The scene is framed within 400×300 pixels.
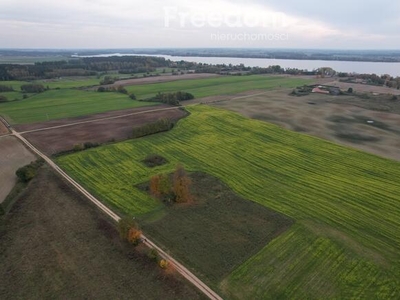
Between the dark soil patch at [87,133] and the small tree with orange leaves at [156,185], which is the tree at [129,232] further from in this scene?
the dark soil patch at [87,133]

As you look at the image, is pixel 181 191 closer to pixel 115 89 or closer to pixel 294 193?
pixel 294 193

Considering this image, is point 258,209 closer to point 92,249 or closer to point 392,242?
point 392,242

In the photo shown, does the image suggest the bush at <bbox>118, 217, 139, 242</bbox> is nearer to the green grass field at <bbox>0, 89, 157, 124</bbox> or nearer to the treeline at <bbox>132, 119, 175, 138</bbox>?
the treeline at <bbox>132, 119, 175, 138</bbox>

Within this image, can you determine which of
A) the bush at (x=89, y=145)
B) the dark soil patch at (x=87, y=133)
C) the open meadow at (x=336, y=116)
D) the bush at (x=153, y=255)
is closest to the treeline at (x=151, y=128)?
the dark soil patch at (x=87, y=133)

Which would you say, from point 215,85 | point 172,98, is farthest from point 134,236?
point 215,85

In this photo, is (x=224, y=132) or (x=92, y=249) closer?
(x=92, y=249)

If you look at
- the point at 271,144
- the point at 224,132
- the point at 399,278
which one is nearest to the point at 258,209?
the point at 399,278
